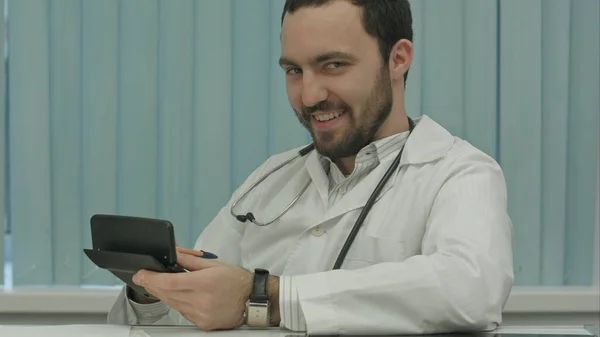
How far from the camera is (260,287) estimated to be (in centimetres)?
127

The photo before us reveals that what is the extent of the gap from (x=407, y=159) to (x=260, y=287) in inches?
17.4

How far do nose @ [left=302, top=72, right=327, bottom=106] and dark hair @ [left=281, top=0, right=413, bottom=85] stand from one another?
141mm

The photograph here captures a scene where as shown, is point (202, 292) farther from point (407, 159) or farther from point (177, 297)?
point (407, 159)

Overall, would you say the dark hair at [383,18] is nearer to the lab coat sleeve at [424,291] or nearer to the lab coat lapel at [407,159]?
the lab coat lapel at [407,159]

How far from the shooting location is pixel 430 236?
53.2 inches

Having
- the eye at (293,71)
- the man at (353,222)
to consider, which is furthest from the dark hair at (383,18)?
the eye at (293,71)

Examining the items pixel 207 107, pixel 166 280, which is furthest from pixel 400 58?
pixel 207 107

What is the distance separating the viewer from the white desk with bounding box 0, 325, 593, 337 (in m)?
1.16

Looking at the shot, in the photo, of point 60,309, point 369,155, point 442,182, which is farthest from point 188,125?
point 442,182

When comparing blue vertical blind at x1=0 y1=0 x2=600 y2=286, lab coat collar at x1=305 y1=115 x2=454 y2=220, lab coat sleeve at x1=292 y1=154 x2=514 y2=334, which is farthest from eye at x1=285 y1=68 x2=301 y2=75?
blue vertical blind at x1=0 y1=0 x2=600 y2=286

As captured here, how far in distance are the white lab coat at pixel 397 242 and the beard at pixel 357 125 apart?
0.07m

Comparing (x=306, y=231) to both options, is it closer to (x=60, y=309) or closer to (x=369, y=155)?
(x=369, y=155)

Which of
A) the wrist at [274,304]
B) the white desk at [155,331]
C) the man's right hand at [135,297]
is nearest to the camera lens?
the white desk at [155,331]

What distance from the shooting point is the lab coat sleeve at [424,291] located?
1200 mm
